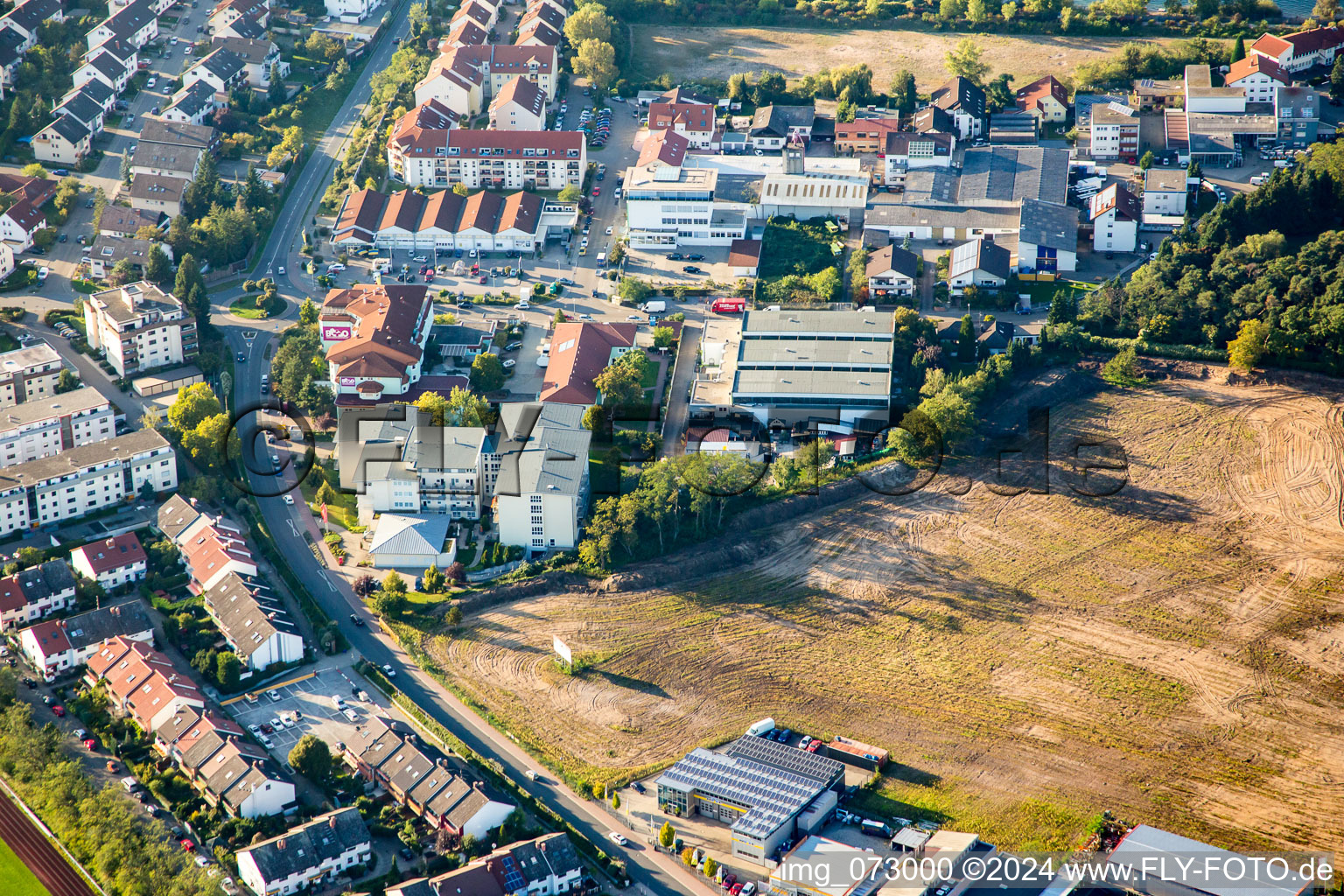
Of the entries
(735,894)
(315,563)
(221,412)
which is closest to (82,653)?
(315,563)

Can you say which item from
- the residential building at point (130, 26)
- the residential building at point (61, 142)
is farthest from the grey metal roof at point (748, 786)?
the residential building at point (130, 26)

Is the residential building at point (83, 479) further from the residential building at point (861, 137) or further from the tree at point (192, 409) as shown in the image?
the residential building at point (861, 137)

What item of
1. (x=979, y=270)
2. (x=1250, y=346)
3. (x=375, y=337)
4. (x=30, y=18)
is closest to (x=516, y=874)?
(x=375, y=337)

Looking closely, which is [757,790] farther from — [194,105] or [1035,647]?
[194,105]

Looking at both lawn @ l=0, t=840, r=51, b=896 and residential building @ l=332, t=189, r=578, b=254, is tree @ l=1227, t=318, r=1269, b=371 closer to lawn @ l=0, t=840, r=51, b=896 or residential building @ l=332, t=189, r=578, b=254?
residential building @ l=332, t=189, r=578, b=254

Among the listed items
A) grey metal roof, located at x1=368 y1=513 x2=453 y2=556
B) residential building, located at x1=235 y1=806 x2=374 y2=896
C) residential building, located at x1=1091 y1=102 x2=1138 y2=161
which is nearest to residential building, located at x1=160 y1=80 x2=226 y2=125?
grey metal roof, located at x1=368 y1=513 x2=453 y2=556

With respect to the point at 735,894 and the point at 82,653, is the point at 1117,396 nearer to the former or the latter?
the point at 735,894
